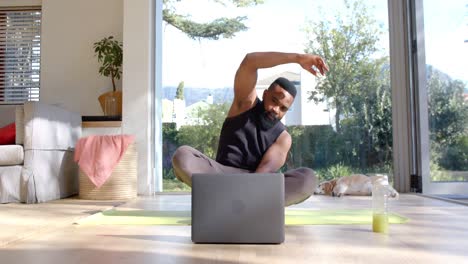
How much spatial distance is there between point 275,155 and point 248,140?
0.49 feet

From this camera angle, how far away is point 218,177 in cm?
152

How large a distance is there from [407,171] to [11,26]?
13.0 feet

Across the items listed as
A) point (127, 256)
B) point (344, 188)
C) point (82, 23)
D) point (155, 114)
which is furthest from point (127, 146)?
point (127, 256)

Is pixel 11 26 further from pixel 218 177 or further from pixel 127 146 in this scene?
pixel 218 177

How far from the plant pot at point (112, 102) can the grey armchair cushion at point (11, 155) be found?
104 centimetres

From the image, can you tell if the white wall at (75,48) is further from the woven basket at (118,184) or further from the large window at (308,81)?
the woven basket at (118,184)

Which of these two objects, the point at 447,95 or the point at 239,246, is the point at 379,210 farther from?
the point at 447,95

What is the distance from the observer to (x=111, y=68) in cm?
425

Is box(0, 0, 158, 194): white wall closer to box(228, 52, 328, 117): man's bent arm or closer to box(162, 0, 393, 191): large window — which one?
box(162, 0, 393, 191): large window

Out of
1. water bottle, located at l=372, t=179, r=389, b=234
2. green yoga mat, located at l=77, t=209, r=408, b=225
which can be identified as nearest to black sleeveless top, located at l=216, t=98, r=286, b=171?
green yoga mat, located at l=77, t=209, r=408, b=225

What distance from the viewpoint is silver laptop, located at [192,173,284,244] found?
150cm

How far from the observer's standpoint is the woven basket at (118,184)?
3584 mm

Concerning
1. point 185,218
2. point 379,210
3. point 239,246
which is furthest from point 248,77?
point 239,246

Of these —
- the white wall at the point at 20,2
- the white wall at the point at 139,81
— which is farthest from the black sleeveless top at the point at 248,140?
the white wall at the point at 20,2
